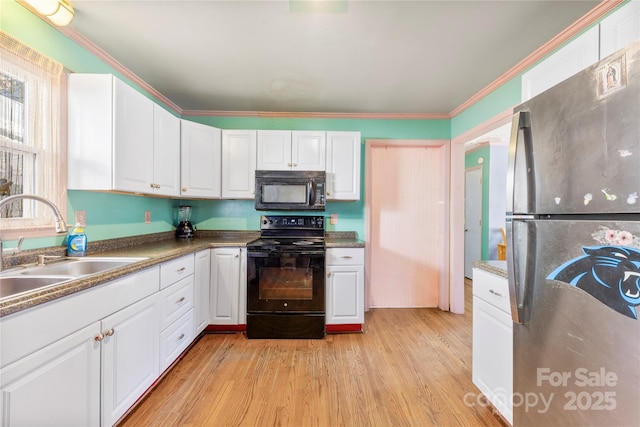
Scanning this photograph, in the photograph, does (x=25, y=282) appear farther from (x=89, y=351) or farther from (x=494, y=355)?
(x=494, y=355)

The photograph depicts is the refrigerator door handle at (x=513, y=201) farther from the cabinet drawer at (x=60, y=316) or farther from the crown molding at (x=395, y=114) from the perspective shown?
the cabinet drawer at (x=60, y=316)

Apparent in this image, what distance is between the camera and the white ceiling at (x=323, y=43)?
58.4 inches

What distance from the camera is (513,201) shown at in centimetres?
111

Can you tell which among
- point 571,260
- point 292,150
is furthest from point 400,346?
point 292,150

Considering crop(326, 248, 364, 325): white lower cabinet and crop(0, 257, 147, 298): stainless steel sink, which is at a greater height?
crop(0, 257, 147, 298): stainless steel sink

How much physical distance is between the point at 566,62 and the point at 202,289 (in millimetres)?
2826

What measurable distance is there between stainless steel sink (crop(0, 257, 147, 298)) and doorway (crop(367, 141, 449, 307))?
2.55m

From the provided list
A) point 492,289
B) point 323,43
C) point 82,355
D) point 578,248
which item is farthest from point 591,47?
point 82,355

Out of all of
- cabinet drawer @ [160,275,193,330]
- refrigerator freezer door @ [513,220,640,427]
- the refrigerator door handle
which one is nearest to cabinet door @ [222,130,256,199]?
cabinet drawer @ [160,275,193,330]

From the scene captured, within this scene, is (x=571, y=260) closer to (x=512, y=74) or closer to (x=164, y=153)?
(x=512, y=74)

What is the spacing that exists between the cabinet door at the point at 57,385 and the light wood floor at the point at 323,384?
1.57 ft

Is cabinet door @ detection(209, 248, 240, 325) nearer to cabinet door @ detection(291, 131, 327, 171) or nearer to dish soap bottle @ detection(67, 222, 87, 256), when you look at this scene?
dish soap bottle @ detection(67, 222, 87, 256)

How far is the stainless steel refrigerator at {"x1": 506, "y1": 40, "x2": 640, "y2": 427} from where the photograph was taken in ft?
2.46

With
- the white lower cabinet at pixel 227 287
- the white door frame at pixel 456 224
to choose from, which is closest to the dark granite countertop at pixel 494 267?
the white door frame at pixel 456 224
